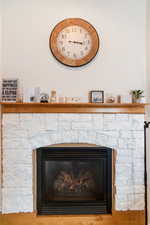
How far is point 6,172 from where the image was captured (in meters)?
2.74

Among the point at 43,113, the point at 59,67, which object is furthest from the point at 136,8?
the point at 43,113

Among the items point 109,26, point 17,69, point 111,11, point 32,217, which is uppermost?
point 111,11

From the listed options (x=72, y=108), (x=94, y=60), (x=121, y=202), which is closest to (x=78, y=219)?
(x=121, y=202)

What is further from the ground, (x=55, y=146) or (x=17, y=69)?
(x=17, y=69)

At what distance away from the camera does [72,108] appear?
2.79 metres

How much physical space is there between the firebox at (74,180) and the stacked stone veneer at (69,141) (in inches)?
4.7

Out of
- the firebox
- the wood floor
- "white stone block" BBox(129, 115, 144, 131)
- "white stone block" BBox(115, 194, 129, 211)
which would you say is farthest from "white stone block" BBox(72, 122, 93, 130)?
the wood floor

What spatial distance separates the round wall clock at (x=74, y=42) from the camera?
9.29 ft

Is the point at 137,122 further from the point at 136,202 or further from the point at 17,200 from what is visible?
the point at 17,200

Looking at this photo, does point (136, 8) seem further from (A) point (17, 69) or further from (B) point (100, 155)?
(B) point (100, 155)

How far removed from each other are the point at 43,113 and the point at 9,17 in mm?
1212

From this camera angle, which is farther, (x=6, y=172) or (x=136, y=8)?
(x=136, y=8)

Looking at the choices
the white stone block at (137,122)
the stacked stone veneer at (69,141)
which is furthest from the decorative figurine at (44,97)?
the white stone block at (137,122)

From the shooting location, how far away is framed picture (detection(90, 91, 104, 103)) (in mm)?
2832
